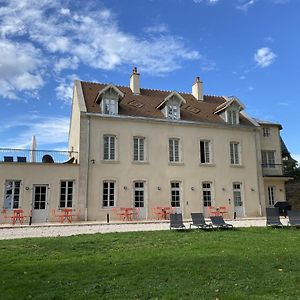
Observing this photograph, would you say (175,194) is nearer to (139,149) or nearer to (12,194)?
(139,149)

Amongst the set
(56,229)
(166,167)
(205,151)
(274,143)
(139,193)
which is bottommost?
(56,229)

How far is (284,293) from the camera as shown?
5.66 metres

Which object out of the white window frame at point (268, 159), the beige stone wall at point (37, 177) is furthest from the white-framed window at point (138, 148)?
the white window frame at point (268, 159)

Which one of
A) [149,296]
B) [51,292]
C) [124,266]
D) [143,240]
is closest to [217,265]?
[124,266]

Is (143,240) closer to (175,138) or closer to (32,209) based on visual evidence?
(32,209)

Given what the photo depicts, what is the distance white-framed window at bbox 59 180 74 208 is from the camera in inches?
813

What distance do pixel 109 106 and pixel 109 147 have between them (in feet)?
8.86

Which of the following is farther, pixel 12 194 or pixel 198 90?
pixel 198 90

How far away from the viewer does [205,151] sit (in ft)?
80.8

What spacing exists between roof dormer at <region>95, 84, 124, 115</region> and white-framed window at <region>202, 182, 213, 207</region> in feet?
25.4

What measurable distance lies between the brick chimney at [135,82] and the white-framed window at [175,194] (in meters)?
7.49

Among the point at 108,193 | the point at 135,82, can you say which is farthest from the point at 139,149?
the point at 135,82

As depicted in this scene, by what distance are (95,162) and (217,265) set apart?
587 inches

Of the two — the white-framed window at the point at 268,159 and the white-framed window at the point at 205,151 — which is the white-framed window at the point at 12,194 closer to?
the white-framed window at the point at 205,151
